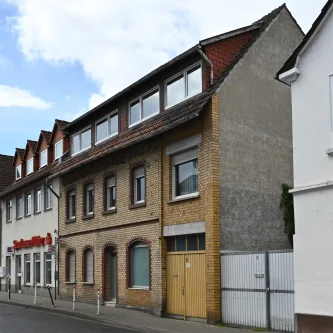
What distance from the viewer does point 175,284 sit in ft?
57.9

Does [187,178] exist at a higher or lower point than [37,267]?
higher

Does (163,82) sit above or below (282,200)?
above

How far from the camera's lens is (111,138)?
74.4ft

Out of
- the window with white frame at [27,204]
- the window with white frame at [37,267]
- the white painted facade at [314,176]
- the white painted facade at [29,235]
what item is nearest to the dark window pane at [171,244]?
the white painted facade at [314,176]

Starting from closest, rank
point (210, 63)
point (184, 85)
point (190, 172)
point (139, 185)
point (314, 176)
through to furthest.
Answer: point (314, 176)
point (210, 63)
point (190, 172)
point (184, 85)
point (139, 185)

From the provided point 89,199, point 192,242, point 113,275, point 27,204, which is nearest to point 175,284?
point 192,242

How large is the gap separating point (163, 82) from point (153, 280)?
689cm

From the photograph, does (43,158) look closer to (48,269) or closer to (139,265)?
(48,269)

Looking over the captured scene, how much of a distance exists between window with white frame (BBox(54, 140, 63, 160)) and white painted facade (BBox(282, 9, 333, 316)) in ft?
57.3

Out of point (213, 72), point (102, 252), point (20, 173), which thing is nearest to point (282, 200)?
point (213, 72)

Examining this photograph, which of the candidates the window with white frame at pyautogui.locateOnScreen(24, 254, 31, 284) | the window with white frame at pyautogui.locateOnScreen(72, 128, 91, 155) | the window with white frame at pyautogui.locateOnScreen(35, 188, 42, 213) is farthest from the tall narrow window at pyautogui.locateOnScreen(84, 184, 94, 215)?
the window with white frame at pyautogui.locateOnScreen(24, 254, 31, 284)

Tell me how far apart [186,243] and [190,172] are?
2240 mm

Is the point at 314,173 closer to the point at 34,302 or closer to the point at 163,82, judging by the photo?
the point at 163,82

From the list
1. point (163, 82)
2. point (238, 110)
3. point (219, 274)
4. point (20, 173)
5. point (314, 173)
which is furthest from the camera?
point (20, 173)
